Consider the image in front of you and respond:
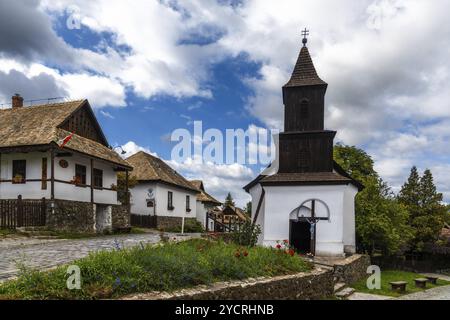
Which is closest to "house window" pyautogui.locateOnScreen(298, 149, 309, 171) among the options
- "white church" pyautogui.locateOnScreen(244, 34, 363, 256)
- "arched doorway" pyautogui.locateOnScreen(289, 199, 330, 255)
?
"white church" pyautogui.locateOnScreen(244, 34, 363, 256)

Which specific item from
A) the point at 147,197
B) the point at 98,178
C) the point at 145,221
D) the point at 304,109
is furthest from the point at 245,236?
the point at 147,197

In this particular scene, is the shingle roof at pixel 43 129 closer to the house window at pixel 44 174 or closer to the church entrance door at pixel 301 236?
the house window at pixel 44 174

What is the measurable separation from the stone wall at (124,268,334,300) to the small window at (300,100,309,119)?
10.9m

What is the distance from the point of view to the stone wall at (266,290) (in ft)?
21.9

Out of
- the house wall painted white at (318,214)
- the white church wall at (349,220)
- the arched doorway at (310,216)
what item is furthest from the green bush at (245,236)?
the white church wall at (349,220)

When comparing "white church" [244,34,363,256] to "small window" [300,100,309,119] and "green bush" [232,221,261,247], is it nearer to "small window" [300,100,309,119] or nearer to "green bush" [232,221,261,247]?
"small window" [300,100,309,119]

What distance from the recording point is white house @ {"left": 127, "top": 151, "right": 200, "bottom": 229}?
30.5 m

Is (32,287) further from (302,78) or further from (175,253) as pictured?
(302,78)

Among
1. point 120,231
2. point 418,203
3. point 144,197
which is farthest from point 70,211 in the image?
point 418,203
